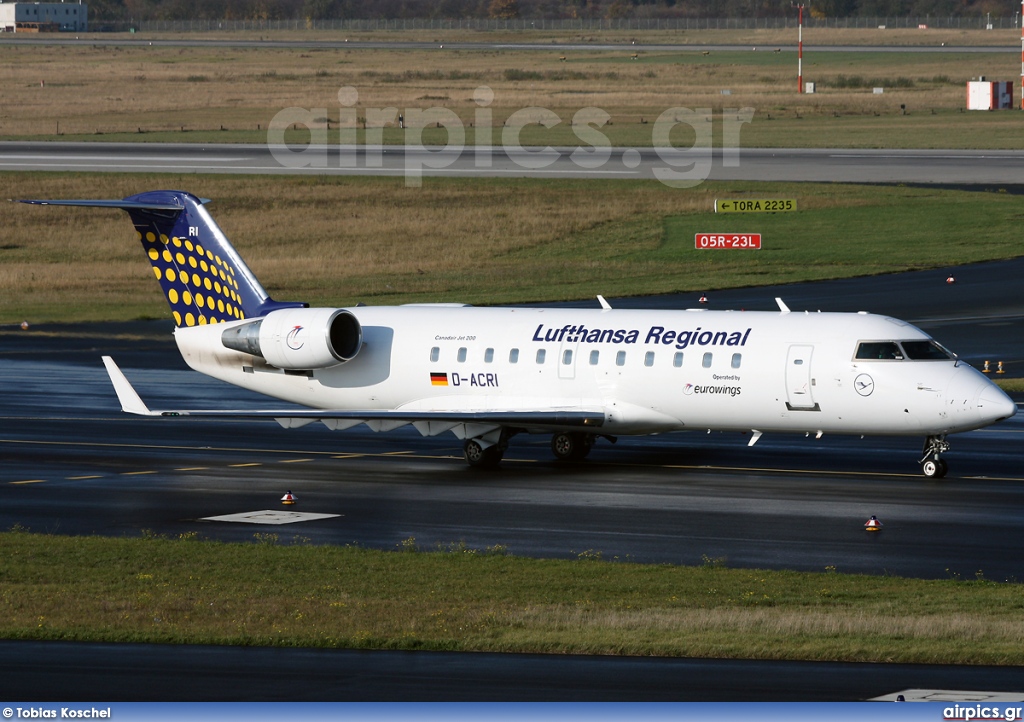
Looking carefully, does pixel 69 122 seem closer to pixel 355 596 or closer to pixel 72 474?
pixel 72 474

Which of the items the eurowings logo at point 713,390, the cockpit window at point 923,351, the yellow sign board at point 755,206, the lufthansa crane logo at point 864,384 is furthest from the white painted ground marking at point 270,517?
the yellow sign board at point 755,206

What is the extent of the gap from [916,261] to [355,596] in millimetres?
51762

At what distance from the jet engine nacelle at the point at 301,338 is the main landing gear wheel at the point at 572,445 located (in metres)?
4.97

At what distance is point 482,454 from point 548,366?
8.12 feet

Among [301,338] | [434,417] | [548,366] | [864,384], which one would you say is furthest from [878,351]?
[301,338]

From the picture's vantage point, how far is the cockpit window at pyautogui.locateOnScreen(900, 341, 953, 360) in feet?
108

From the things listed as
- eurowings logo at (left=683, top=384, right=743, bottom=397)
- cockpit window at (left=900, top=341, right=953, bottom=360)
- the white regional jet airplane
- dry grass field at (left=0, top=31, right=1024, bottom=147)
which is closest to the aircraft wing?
the white regional jet airplane

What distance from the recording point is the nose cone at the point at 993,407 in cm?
3155

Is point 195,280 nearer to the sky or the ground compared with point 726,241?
nearer to the sky

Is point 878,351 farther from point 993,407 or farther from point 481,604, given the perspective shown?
point 481,604

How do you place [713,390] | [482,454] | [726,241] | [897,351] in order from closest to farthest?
[897,351] < [713,390] < [482,454] < [726,241]

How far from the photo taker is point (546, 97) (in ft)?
505

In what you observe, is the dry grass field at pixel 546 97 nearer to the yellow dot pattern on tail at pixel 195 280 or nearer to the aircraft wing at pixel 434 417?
the yellow dot pattern on tail at pixel 195 280

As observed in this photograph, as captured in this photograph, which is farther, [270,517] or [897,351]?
[897,351]
